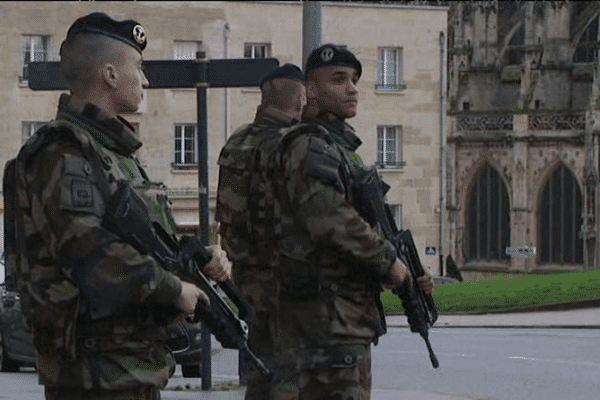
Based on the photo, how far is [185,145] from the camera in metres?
44.6

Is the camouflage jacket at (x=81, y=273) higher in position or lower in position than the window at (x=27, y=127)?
lower

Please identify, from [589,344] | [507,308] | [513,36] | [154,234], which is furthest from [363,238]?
[513,36]

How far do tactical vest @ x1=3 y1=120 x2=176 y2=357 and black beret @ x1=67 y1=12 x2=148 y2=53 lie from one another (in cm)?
38

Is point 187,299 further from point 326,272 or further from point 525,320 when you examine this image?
point 525,320

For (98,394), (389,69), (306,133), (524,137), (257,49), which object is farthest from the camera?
(524,137)

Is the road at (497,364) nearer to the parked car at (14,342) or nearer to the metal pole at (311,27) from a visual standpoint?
the parked car at (14,342)

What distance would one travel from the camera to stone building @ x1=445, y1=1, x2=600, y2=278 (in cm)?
6400

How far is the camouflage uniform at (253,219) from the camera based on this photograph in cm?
845

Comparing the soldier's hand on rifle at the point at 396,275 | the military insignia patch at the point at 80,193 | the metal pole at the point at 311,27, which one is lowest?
the soldier's hand on rifle at the point at 396,275

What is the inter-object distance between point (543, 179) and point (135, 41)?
59.6m

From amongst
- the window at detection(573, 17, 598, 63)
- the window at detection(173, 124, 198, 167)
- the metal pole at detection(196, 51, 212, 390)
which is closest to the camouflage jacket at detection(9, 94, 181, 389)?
the metal pole at detection(196, 51, 212, 390)

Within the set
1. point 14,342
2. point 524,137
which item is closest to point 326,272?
point 14,342

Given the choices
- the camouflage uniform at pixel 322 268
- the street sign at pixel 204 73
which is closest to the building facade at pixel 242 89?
the street sign at pixel 204 73

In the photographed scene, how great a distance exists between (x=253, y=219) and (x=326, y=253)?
1.61 meters
